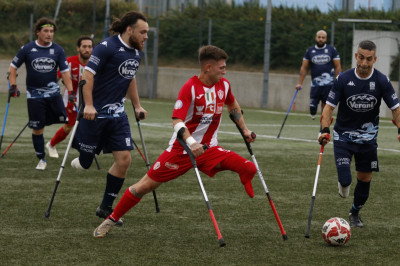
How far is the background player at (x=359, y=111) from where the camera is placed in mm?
8203

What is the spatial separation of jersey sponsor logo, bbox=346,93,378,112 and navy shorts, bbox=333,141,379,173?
357 millimetres

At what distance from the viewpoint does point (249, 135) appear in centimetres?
759

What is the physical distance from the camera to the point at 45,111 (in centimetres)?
1283

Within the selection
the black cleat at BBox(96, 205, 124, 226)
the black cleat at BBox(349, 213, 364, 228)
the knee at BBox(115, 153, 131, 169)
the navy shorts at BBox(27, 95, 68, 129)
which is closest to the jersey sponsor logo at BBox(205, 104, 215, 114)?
the knee at BBox(115, 153, 131, 169)

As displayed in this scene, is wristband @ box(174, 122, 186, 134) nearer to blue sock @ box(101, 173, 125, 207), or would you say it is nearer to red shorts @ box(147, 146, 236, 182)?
red shorts @ box(147, 146, 236, 182)

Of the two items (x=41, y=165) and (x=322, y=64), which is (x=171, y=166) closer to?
(x=41, y=165)

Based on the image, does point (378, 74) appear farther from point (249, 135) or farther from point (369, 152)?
point (249, 135)

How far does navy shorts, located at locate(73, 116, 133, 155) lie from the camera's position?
27.5 feet

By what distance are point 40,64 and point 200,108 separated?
233 inches

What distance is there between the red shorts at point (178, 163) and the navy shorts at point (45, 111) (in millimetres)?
5525

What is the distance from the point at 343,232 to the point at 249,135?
116 cm

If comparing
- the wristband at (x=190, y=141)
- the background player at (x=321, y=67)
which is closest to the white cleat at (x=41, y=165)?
the wristband at (x=190, y=141)

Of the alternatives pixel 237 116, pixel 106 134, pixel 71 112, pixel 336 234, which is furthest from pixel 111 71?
pixel 71 112

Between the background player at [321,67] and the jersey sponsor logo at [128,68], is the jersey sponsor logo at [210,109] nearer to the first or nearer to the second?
the jersey sponsor logo at [128,68]
